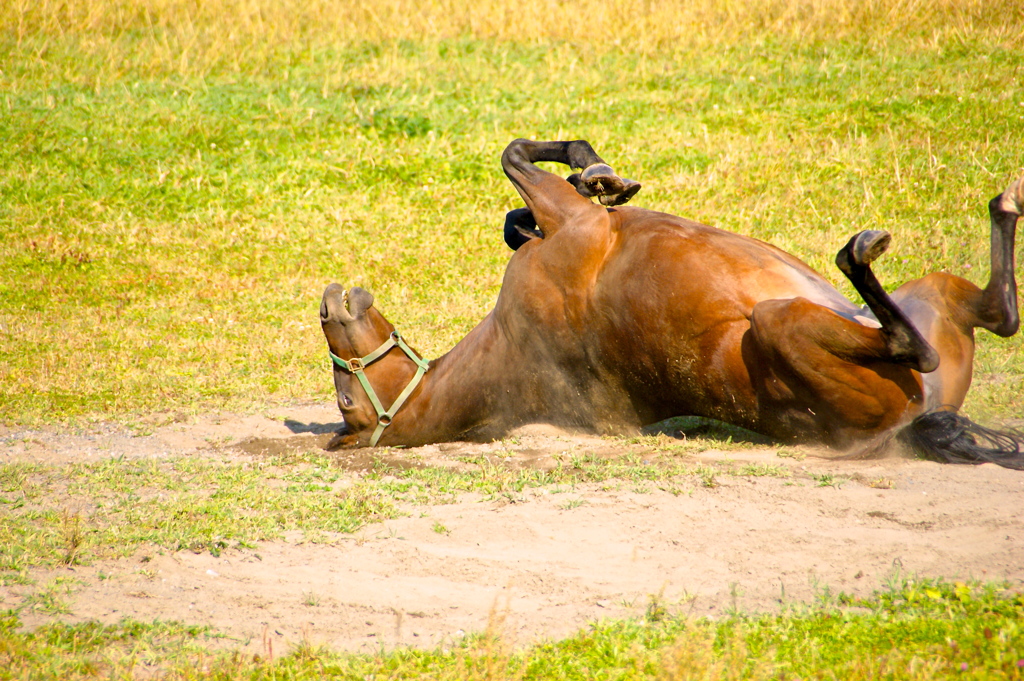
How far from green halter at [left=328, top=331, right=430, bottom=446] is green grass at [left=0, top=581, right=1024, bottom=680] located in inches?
84.0

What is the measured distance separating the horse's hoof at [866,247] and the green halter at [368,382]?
2325 millimetres

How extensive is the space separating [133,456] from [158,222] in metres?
4.95

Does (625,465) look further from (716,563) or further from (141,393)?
(141,393)

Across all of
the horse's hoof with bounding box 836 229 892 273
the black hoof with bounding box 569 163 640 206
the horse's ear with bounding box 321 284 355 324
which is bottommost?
the horse's ear with bounding box 321 284 355 324

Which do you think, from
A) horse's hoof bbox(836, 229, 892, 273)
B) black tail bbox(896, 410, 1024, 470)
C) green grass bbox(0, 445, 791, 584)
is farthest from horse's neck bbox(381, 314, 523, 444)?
black tail bbox(896, 410, 1024, 470)

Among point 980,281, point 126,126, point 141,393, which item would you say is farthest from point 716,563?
point 126,126

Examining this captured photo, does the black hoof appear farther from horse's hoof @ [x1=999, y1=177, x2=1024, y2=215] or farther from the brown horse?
horse's hoof @ [x1=999, y1=177, x2=1024, y2=215]

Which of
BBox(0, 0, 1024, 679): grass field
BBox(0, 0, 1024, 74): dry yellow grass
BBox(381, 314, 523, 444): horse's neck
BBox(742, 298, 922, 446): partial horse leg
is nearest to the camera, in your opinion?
BBox(742, 298, 922, 446): partial horse leg

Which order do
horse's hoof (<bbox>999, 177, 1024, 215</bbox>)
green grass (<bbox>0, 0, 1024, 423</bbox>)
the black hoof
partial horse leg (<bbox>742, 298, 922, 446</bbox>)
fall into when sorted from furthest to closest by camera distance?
green grass (<bbox>0, 0, 1024, 423</bbox>) → the black hoof → horse's hoof (<bbox>999, 177, 1024, 215</bbox>) → partial horse leg (<bbox>742, 298, 922, 446</bbox>)

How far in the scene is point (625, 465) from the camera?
162 inches

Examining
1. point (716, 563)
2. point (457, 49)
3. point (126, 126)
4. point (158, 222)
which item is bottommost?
point (716, 563)

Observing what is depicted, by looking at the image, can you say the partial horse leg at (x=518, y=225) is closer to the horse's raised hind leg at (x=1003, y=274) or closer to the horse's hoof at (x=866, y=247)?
the horse's hoof at (x=866, y=247)

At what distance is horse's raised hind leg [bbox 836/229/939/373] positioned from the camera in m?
3.37

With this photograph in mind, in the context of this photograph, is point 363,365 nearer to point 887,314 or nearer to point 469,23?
point 887,314
